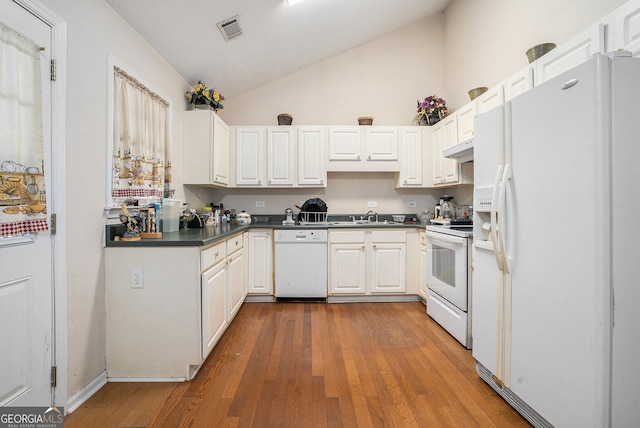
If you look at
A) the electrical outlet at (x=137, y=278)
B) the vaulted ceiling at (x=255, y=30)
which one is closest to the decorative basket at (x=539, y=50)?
the vaulted ceiling at (x=255, y=30)

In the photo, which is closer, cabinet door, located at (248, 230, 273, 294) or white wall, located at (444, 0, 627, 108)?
white wall, located at (444, 0, 627, 108)

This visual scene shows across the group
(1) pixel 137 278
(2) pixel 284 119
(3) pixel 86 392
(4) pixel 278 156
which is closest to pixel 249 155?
(4) pixel 278 156

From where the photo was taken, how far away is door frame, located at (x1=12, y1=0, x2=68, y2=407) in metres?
1.56

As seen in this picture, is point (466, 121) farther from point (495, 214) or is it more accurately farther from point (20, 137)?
point (20, 137)

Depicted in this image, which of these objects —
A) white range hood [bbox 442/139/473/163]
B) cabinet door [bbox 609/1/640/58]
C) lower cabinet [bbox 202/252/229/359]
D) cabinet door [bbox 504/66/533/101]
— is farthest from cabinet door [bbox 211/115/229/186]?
cabinet door [bbox 609/1/640/58]

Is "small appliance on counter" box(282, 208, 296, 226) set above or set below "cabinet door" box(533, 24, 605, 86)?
below

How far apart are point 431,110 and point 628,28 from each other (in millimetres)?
2359

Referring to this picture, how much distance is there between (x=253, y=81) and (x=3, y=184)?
3.09m

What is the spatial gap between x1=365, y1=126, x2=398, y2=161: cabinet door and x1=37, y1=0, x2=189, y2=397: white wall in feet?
8.89

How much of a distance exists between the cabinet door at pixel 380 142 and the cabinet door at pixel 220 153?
5.79 ft

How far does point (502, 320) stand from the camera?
1.68m

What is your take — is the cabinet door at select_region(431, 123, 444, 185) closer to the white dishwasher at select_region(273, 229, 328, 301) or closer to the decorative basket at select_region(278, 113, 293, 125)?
the white dishwasher at select_region(273, 229, 328, 301)

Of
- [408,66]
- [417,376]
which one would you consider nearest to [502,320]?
[417,376]

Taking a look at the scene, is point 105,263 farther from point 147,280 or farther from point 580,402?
point 580,402
